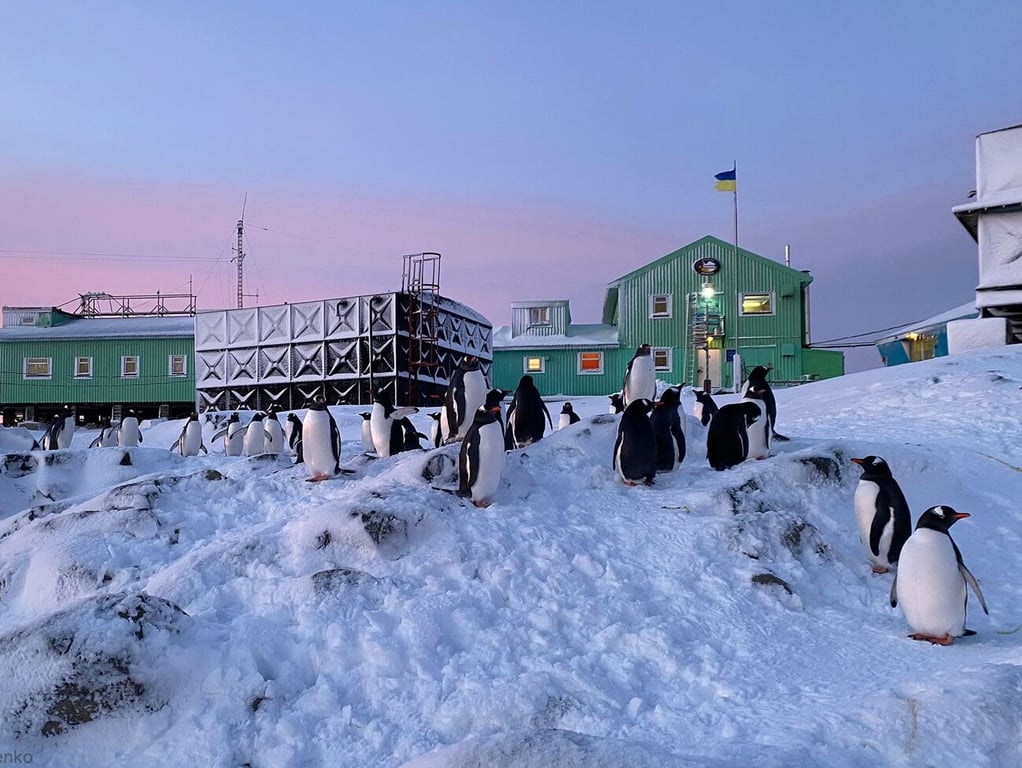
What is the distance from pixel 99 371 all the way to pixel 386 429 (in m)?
29.4

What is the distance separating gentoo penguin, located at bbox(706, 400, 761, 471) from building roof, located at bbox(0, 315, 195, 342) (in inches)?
1227

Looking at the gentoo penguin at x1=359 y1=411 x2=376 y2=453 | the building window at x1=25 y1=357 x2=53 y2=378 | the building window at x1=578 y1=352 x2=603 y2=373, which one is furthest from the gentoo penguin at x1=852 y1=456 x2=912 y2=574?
the building window at x1=25 y1=357 x2=53 y2=378

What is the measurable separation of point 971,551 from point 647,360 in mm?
4683

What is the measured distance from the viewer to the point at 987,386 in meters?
14.8

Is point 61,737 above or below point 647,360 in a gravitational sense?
below

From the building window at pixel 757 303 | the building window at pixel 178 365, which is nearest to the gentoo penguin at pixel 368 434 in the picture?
the building window at pixel 757 303

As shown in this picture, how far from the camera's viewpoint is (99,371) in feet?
120

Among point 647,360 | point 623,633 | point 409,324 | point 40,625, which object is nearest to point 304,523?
point 40,625

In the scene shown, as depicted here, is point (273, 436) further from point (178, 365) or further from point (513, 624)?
point (178, 365)

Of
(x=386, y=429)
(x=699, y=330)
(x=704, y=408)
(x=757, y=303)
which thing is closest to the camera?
(x=386, y=429)

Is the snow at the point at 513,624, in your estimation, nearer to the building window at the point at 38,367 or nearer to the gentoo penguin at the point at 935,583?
the gentoo penguin at the point at 935,583

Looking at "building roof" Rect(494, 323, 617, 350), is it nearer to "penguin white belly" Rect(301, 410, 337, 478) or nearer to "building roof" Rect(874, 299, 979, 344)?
"building roof" Rect(874, 299, 979, 344)

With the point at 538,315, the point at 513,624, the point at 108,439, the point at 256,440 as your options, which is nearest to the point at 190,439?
the point at 108,439

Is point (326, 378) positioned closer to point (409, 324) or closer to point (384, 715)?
point (409, 324)
